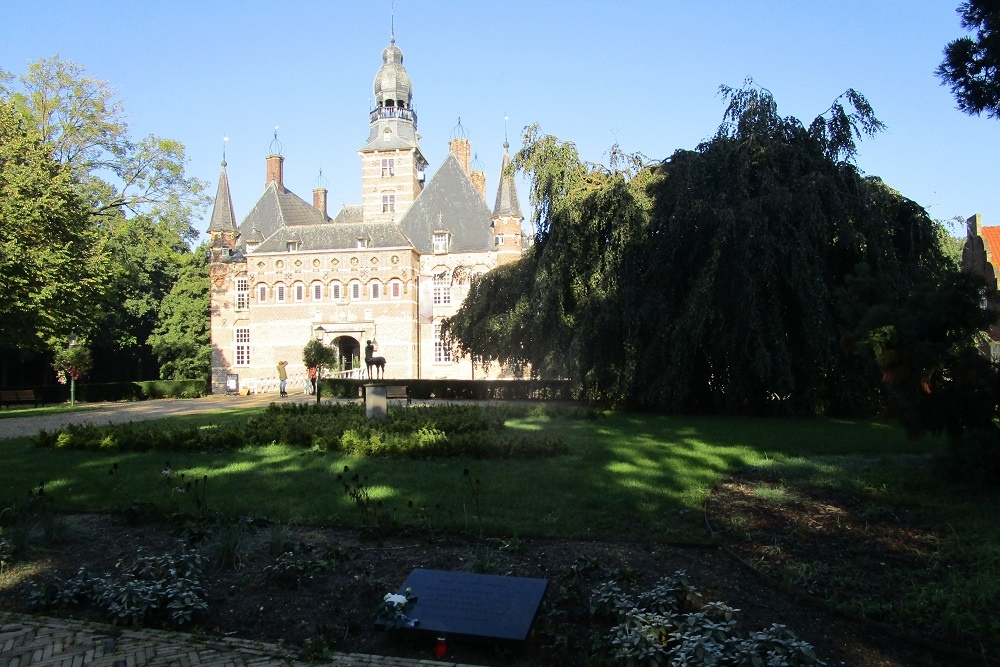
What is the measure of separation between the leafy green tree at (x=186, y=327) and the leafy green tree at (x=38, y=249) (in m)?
19.4

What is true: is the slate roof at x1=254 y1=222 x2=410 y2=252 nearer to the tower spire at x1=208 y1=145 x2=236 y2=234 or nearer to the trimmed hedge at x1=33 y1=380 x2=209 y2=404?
the tower spire at x1=208 y1=145 x2=236 y2=234

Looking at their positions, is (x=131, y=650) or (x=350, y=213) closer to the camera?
(x=131, y=650)

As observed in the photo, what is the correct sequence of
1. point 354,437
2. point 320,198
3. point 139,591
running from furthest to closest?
point 320,198
point 354,437
point 139,591

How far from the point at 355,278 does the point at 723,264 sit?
92.0 ft

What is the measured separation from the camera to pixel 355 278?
39.7 m

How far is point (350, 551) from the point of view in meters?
5.40

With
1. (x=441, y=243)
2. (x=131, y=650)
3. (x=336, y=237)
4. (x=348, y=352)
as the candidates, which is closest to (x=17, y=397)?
(x=336, y=237)

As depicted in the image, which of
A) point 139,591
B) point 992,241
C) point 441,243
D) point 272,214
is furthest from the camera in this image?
point 272,214

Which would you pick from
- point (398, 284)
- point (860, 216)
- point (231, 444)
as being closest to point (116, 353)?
point (398, 284)

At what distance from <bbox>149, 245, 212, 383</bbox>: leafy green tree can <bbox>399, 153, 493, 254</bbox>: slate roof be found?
12774mm

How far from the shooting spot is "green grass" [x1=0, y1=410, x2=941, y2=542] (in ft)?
20.9

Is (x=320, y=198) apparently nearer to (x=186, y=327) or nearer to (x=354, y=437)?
(x=186, y=327)

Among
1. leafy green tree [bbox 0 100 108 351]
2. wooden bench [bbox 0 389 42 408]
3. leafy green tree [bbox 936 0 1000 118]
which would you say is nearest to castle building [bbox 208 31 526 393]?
wooden bench [bbox 0 389 42 408]

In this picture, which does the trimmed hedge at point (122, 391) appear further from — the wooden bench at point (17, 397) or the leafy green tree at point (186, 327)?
the leafy green tree at point (186, 327)
